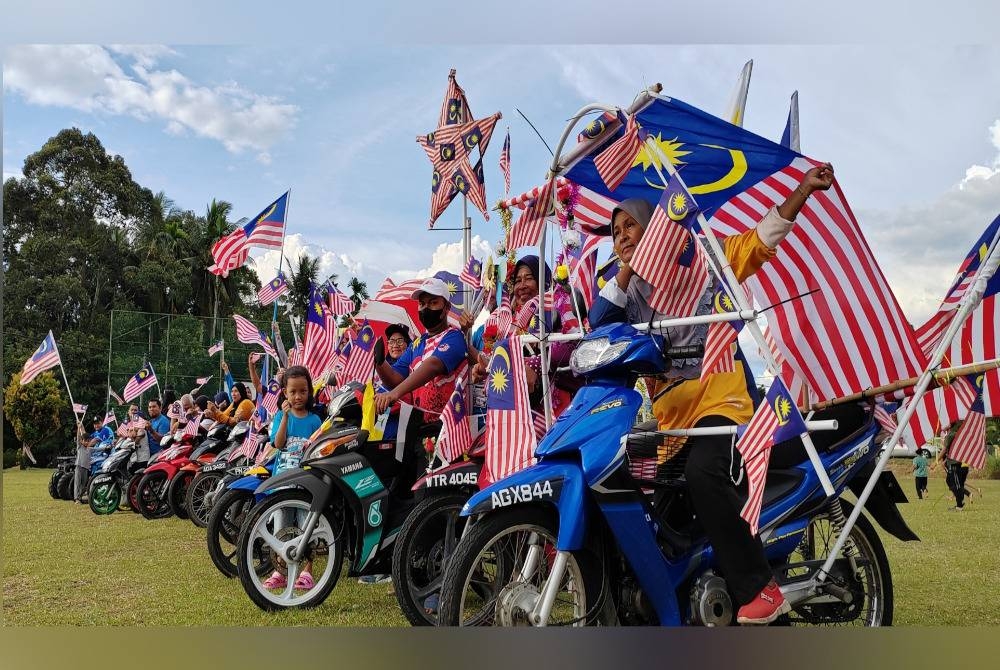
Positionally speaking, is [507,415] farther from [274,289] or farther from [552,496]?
[274,289]

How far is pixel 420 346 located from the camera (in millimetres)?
5457

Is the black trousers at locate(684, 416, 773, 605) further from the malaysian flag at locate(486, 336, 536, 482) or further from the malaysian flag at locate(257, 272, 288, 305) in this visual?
the malaysian flag at locate(257, 272, 288, 305)

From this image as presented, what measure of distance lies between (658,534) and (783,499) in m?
0.63

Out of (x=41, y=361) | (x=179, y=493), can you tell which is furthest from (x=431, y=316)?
(x=41, y=361)

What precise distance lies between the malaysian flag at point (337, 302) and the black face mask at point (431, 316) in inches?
126

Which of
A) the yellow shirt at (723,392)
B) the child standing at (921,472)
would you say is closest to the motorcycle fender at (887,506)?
the yellow shirt at (723,392)

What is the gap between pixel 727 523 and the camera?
334 cm

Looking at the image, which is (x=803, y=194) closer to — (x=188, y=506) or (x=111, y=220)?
(x=188, y=506)

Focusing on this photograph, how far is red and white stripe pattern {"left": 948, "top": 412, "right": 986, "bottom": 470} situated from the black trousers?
185 cm

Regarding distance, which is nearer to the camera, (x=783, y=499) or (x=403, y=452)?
(x=783, y=499)

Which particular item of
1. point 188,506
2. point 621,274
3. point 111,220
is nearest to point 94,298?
point 111,220

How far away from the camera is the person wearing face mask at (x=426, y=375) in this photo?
16.4ft

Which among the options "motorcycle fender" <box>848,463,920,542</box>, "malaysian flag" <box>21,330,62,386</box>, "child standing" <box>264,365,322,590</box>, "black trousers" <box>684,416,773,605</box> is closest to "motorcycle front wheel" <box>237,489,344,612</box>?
"child standing" <box>264,365,322,590</box>

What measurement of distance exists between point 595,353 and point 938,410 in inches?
82.6
